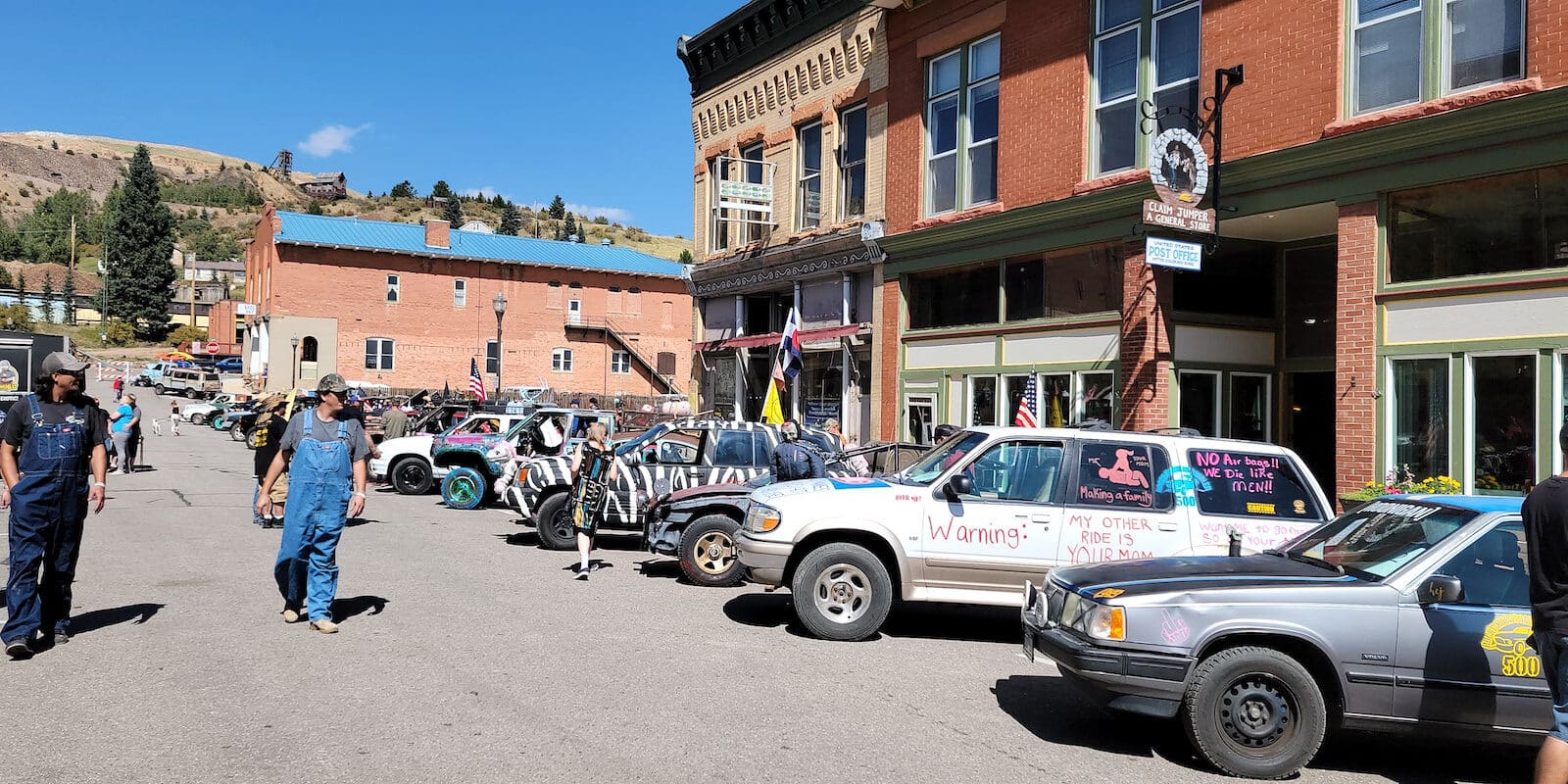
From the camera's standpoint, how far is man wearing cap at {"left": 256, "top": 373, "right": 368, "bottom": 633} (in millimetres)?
8094

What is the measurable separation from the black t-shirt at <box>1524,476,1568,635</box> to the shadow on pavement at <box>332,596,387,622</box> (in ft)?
25.9

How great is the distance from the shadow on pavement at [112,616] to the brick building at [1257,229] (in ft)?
39.5

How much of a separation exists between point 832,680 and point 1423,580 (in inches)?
141

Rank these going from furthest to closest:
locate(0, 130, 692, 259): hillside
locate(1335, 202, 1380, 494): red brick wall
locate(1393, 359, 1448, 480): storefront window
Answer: locate(0, 130, 692, 259): hillside, locate(1335, 202, 1380, 494): red brick wall, locate(1393, 359, 1448, 480): storefront window

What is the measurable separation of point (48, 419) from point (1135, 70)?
46.8 ft

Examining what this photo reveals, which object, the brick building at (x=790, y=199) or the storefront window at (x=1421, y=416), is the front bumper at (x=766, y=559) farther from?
the brick building at (x=790, y=199)

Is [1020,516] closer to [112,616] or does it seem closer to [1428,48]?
[112,616]

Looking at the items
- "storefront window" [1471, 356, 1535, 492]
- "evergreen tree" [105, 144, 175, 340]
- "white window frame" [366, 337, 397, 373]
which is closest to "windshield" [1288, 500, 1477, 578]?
"storefront window" [1471, 356, 1535, 492]

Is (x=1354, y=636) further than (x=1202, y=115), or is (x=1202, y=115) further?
(x=1202, y=115)

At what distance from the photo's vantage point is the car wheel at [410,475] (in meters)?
20.4

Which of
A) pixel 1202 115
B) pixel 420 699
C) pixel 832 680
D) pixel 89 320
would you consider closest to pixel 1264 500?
pixel 832 680

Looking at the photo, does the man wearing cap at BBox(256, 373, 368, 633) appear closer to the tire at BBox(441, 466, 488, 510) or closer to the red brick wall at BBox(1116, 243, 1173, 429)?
the tire at BBox(441, 466, 488, 510)

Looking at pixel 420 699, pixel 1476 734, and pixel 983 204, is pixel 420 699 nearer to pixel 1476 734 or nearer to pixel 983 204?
pixel 1476 734

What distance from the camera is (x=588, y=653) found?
25.2 feet
